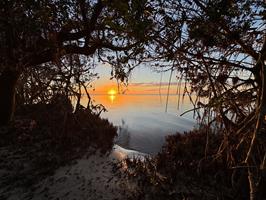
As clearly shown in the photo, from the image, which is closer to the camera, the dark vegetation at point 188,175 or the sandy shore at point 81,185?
the dark vegetation at point 188,175

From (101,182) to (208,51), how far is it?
4.73 metres

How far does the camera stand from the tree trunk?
486 inches

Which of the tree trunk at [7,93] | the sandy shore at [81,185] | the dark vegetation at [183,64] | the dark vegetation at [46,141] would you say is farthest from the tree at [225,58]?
the tree trunk at [7,93]

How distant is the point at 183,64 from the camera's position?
5426 millimetres

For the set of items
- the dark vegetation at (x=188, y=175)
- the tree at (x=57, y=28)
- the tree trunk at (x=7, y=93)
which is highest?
the tree at (x=57, y=28)

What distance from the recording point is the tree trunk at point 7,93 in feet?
40.5

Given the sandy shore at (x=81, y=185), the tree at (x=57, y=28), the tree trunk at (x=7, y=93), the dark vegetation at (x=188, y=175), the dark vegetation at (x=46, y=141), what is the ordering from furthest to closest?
the tree trunk at (x=7, y=93) < the dark vegetation at (x=46, y=141) < the sandy shore at (x=81, y=185) < the dark vegetation at (x=188, y=175) < the tree at (x=57, y=28)

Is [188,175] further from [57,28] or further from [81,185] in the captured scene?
[57,28]

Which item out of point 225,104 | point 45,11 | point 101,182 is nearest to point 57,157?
point 101,182

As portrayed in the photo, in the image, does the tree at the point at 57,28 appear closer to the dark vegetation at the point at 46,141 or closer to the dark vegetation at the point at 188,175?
the dark vegetation at the point at 46,141

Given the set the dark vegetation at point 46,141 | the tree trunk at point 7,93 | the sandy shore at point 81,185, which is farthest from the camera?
the tree trunk at point 7,93

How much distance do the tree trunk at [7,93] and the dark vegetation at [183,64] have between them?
39 millimetres

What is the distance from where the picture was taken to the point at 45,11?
611 cm

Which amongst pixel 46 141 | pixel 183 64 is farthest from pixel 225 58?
pixel 46 141
